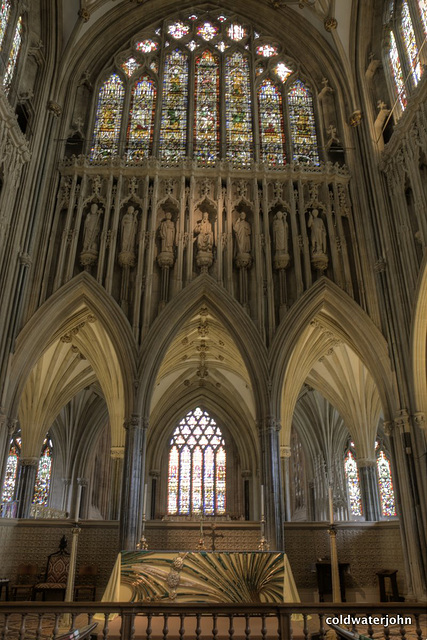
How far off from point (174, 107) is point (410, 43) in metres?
7.24

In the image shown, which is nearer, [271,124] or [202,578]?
[202,578]

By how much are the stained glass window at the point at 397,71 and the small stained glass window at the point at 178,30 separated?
7.38 meters

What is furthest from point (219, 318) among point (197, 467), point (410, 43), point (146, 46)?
point (146, 46)

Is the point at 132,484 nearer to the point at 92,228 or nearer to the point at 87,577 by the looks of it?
the point at 87,577

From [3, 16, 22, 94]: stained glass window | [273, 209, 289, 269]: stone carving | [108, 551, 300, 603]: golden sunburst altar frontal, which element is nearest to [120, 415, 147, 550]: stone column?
[108, 551, 300, 603]: golden sunburst altar frontal

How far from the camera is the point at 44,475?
21.4 m

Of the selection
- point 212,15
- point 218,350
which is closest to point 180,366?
point 218,350

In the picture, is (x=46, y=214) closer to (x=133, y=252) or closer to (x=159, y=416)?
(x=133, y=252)

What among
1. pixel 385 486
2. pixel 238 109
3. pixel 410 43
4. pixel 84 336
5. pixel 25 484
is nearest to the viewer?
pixel 410 43

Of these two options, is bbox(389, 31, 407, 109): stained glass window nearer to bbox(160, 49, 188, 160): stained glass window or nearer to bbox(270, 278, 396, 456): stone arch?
bbox(270, 278, 396, 456): stone arch

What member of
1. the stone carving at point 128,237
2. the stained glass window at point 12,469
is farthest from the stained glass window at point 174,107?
the stained glass window at point 12,469

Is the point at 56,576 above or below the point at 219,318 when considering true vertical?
below

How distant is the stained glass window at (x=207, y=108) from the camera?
16.5 metres

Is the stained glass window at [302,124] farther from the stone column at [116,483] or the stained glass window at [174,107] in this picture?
the stone column at [116,483]
